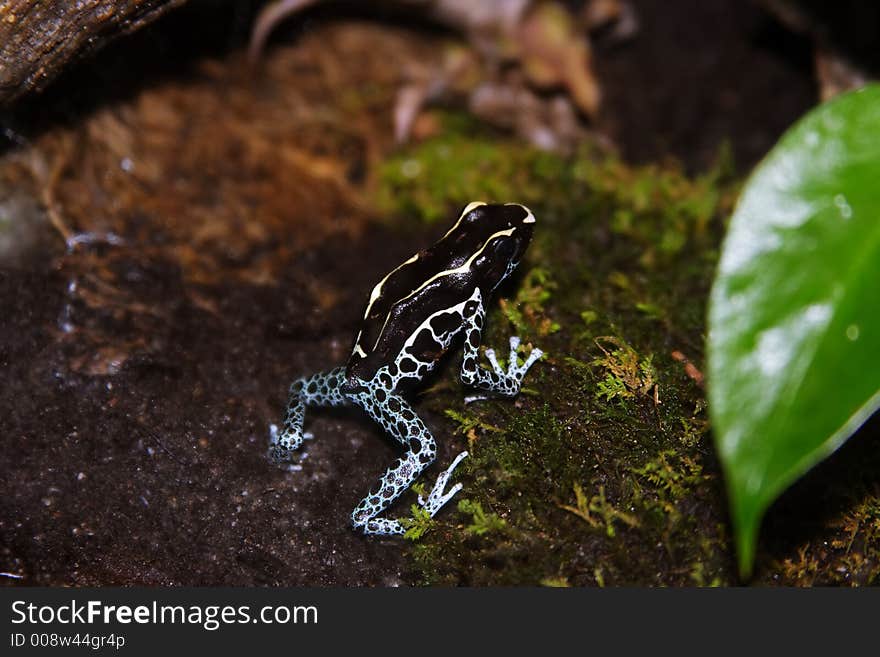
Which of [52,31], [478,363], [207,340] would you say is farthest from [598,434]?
[52,31]

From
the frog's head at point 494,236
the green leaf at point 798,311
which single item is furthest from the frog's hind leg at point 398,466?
the green leaf at point 798,311

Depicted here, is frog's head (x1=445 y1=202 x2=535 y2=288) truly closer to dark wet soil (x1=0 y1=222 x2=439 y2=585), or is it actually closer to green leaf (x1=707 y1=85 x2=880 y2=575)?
dark wet soil (x1=0 y1=222 x2=439 y2=585)

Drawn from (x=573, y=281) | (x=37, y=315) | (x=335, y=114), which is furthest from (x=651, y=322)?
(x=37, y=315)

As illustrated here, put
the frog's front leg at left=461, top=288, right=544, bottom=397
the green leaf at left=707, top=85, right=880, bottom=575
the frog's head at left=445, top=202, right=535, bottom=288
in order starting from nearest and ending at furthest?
the green leaf at left=707, top=85, right=880, bottom=575 → the frog's front leg at left=461, top=288, right=544, bottom=397 → the frog's head at left=445, top=202, right=535, bottom=288

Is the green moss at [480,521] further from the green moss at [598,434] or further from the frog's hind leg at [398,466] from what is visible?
the frog's hind leg at [398,466]

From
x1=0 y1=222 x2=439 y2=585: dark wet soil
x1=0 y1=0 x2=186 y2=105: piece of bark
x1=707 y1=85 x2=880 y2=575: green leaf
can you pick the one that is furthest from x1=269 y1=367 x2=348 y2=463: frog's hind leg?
x1=707 y1=85 x2=880 y2=575: green leaf

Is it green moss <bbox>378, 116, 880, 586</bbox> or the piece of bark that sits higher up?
the piece of bark

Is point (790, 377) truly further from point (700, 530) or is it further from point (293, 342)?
point (293, 342)

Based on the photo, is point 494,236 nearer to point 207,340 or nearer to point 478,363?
point 478,363
